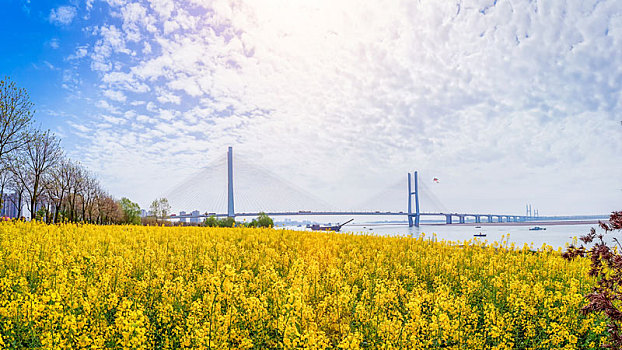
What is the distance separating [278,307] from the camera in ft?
13.5

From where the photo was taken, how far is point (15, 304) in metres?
3.67

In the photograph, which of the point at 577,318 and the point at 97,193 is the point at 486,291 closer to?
the point at 577,318

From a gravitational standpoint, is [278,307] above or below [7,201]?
→ below

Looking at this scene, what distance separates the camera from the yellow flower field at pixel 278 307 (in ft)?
11.5

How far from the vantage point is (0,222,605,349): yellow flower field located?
138 inches

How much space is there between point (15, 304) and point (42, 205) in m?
46.5

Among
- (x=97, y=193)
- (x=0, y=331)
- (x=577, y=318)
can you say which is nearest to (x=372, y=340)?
(x=577, y=318)

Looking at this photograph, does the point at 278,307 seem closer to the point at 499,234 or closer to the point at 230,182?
the point at 230,182

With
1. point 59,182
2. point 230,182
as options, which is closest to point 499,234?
point 230,182

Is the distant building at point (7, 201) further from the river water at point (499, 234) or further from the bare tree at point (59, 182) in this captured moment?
the river water at point (499, 234)

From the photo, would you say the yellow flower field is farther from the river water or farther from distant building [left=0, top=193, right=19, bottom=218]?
distant building [left=0, top=193, right=19, bottom=218]

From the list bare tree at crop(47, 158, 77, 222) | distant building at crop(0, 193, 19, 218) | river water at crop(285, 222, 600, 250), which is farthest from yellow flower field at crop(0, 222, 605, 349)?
bare tree at crop(47, 158, 77, 222)

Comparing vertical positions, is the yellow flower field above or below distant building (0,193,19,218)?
below

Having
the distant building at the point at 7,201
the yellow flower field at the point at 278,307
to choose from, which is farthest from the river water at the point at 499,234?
the distant building at the point at 7,201
